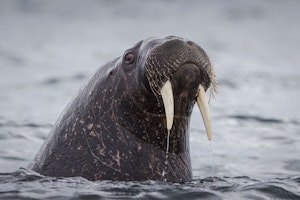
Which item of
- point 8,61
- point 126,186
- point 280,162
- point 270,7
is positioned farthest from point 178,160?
point 270,7

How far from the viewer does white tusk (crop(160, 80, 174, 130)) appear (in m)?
7.19

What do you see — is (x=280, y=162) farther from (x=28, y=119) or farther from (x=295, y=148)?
(x=28, y=119)

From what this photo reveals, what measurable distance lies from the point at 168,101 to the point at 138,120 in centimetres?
59

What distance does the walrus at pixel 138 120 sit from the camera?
24.2 ft

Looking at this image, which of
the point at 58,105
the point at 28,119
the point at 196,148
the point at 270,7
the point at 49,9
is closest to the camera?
the point at 196,148

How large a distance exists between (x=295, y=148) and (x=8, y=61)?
434 inches

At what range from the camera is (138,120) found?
7699mm

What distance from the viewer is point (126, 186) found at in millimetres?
7477

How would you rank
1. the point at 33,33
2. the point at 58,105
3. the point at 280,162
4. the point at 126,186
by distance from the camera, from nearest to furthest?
1. the point at 126,186
2. the point at 280,162
3. the point at 58,105
4. the point at 33,33

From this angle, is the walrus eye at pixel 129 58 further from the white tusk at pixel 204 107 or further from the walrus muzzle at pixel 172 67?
the white tusk at pixel 204 107

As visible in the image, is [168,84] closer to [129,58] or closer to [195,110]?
[129,58]

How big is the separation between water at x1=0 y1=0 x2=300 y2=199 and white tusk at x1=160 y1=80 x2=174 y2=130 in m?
0.70

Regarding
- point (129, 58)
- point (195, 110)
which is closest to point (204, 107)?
point (129, 58)

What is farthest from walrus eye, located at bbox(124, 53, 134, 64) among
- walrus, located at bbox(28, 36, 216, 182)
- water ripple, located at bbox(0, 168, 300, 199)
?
water ripple, located at bbox(0, 168, 300, 199)
